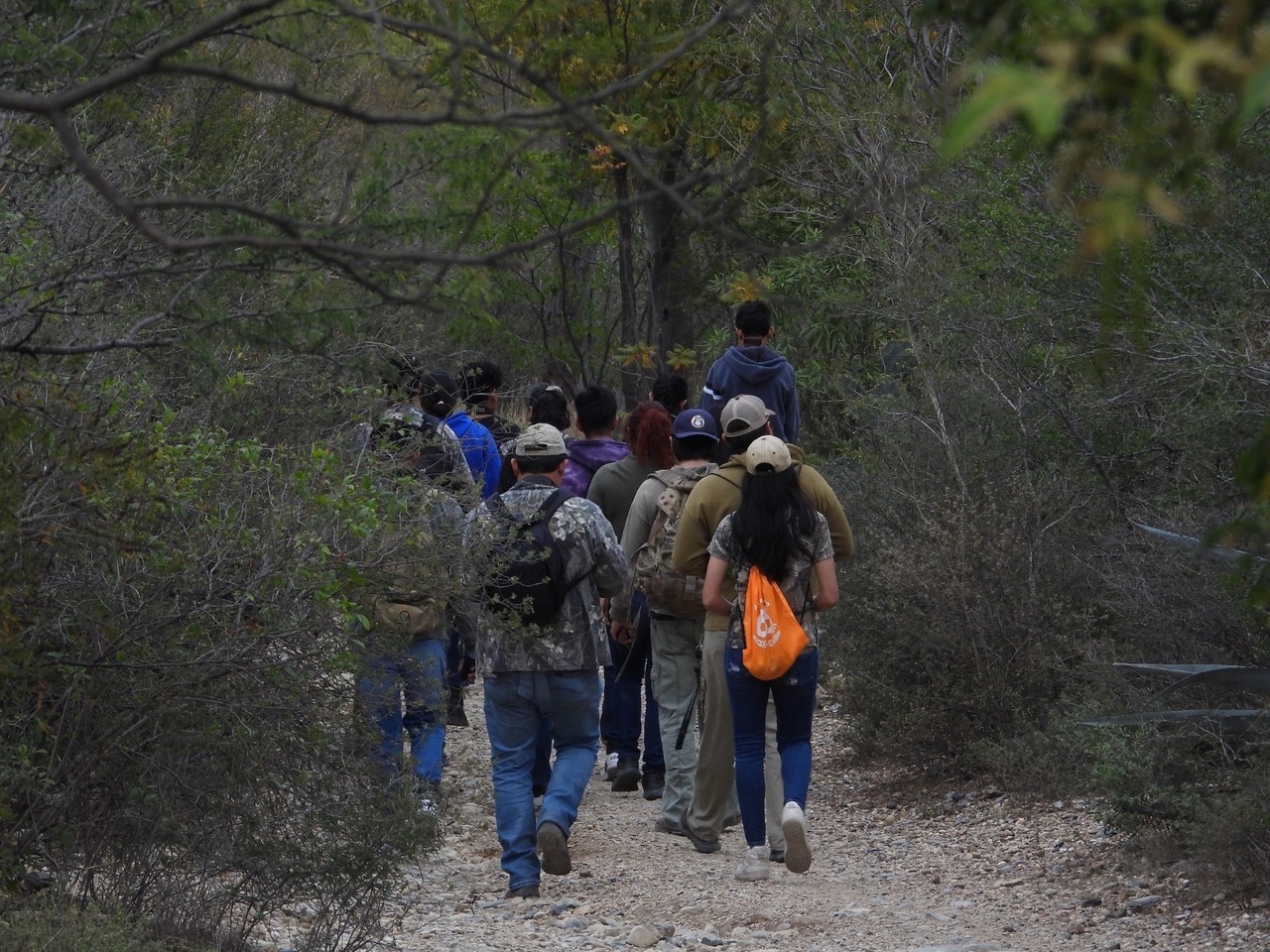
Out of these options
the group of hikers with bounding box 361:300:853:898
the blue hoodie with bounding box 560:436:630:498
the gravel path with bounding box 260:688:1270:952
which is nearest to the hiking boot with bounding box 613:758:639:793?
the gravel path with bounding box 260:688:1270:952

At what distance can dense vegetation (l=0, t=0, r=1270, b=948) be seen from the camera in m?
3.10

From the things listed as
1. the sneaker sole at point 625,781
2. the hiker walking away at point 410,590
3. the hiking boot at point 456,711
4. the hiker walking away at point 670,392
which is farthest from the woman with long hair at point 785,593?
the hiking boot at point 456,711

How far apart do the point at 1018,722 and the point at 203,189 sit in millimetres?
6874

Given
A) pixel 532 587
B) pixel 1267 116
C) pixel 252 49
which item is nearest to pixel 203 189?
pixel 252 49

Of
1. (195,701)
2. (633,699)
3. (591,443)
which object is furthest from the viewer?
(591,443)

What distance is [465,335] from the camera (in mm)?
8836

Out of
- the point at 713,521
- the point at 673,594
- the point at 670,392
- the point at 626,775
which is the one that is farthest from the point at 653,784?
the point at 713,521

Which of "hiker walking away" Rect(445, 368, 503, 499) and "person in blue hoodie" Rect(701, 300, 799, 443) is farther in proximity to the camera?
"person in blue hoodie" Rect(701, 300, 799, 443)

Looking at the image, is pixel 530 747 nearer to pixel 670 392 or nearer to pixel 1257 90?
pixel 670 392

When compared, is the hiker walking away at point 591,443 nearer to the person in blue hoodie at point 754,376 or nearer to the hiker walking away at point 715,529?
the person in blue hoodie at point 754,376

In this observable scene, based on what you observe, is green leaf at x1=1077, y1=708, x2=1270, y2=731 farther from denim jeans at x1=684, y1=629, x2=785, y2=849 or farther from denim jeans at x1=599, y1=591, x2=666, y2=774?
denim jeans at x1=599, y1=591, x2=666, y2=774

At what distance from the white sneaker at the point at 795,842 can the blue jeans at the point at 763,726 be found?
12 cm

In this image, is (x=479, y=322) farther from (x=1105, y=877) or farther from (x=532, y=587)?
(x=1105, y=877)

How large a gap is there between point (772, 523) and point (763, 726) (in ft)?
2.96
